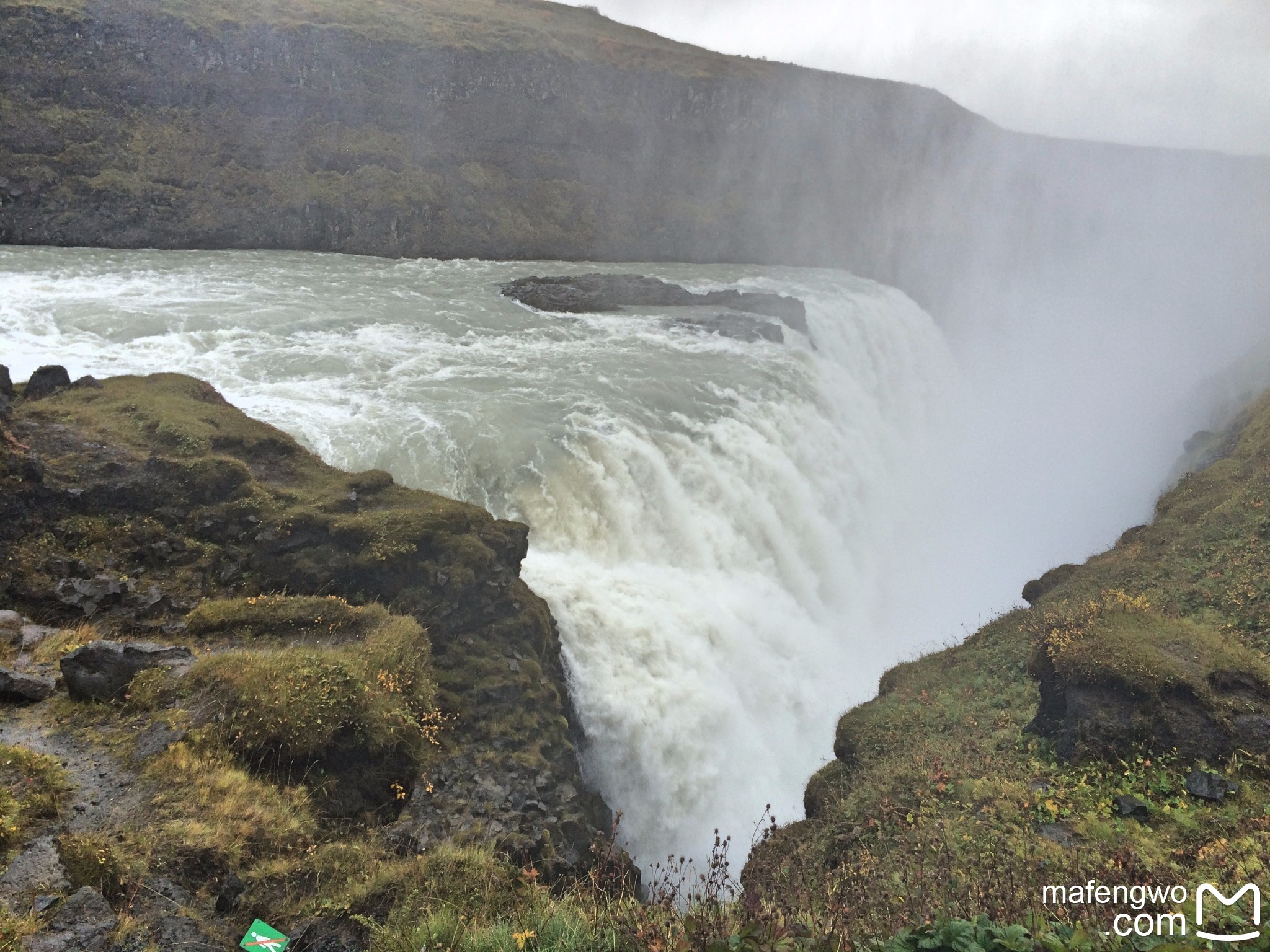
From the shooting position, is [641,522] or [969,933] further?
[641,522]

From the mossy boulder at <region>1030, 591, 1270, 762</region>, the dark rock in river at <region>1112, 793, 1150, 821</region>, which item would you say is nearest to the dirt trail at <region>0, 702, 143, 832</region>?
the dark rock in river at <region>1112, 793, 1150, 821</region>

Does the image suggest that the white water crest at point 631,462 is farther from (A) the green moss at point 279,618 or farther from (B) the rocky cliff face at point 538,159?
(B) the rocky cliff face at point 538,159

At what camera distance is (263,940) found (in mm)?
4324

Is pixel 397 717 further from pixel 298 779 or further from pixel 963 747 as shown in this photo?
pixel 963 747

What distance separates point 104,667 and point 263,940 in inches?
178

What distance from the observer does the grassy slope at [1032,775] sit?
236 inches

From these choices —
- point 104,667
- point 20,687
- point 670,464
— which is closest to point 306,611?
point 104,667

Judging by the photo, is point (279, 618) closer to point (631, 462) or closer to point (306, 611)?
point (306, 611)

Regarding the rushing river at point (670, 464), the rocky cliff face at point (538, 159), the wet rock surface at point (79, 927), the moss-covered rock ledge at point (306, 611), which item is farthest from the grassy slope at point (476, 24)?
the wet rock surface at point (79, 927)

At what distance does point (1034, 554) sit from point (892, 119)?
2936 inches

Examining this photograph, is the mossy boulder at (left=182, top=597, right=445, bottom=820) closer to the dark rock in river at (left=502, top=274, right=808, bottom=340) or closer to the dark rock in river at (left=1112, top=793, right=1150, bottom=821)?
the dark rock in river at (left=1112, top=793, right=1150, bottom=821)

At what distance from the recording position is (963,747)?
Result: 401 inches

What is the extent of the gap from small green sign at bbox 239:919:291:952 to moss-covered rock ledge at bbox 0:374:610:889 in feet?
9.38

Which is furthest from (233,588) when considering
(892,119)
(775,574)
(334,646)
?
(892,119)
